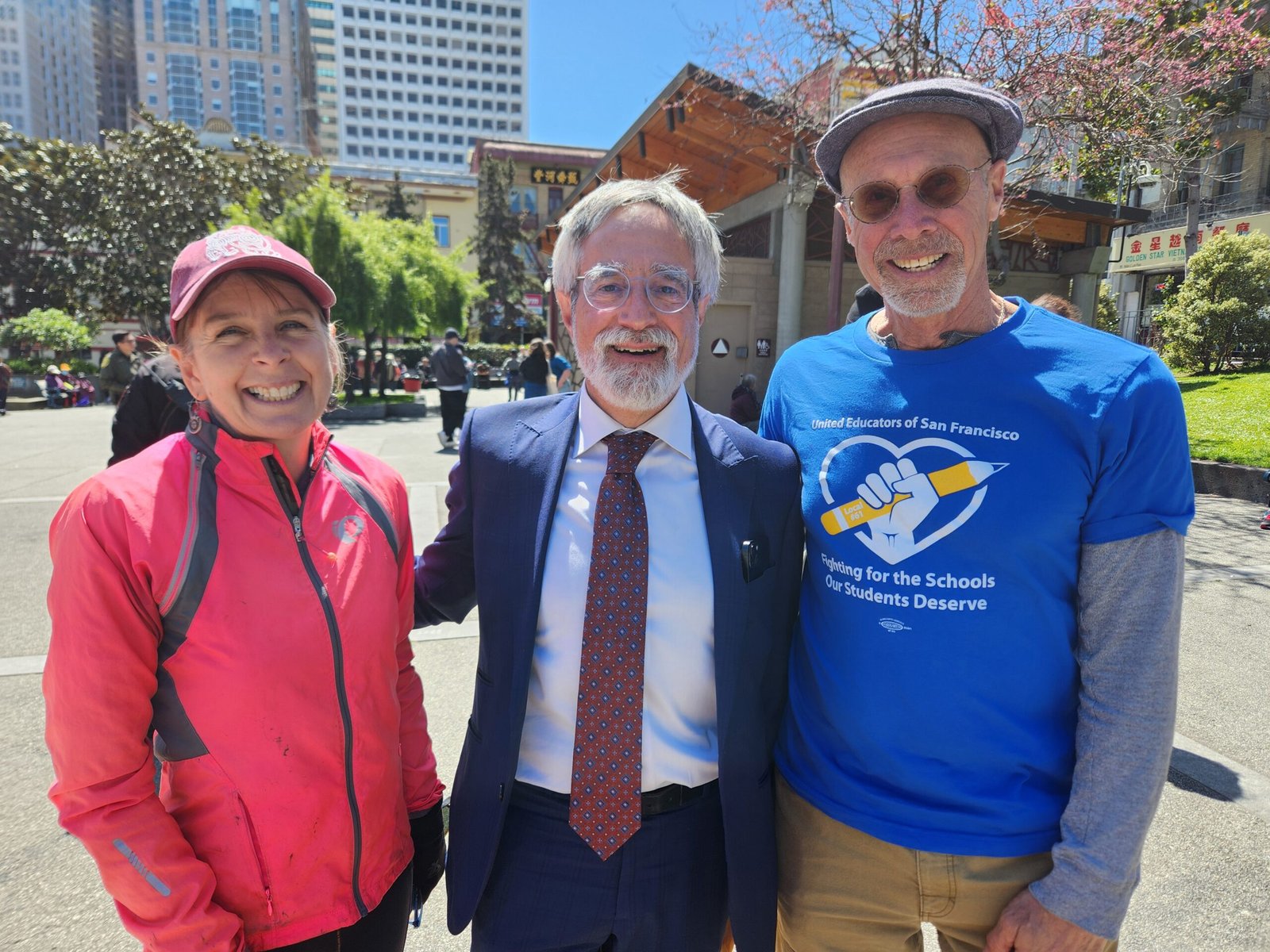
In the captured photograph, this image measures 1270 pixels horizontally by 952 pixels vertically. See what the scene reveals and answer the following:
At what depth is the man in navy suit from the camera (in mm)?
1699

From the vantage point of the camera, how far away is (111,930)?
2.61 metres

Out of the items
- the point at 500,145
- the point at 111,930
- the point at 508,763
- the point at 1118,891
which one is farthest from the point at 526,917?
the point at 500,145

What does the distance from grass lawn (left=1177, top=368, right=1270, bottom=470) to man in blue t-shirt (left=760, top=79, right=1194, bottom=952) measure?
993 cm

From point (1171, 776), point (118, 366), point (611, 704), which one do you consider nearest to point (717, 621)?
point (611, 704)

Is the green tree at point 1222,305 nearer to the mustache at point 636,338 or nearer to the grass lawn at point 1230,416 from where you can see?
Result: the grass lawn at point 1230,416

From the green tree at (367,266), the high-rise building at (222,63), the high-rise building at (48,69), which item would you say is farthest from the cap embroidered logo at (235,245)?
the high-rise building at (48,69)

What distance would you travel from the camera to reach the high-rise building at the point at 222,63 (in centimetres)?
10062

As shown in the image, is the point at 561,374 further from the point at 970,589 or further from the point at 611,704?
the point at 970,589

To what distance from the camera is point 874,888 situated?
65.4 inches

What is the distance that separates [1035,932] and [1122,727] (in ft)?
1.45

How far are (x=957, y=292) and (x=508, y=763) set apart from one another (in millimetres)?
1474

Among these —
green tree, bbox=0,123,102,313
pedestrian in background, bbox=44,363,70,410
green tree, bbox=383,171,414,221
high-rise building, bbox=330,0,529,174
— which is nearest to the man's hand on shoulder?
pedestrian in background, bbox=44,363,70,410

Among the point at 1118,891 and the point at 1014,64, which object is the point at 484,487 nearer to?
the point at 1118,891

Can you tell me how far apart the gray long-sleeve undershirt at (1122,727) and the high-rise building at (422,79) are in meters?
126
